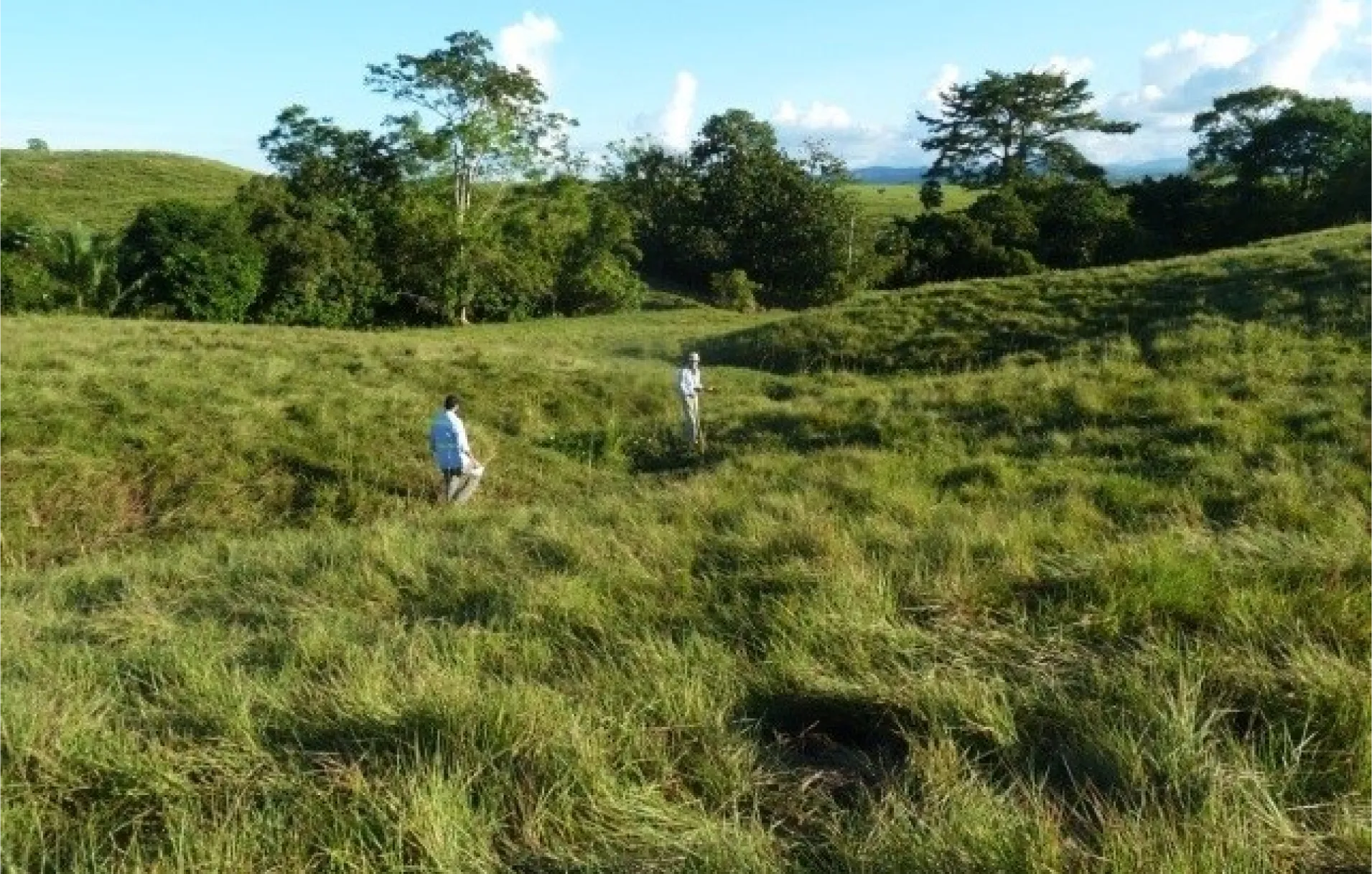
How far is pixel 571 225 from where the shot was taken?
4638 centimetres

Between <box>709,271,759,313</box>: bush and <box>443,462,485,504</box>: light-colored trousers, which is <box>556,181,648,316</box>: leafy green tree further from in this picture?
<box>443,462,485,504</box>: light-colored trousers

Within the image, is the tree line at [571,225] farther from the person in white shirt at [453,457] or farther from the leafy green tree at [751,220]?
the person in white shirt at [453,457]

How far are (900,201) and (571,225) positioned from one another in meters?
37.9

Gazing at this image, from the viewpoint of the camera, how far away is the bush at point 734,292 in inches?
1973

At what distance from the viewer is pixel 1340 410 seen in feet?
35.9

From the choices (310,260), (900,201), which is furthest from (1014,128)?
(310,260)

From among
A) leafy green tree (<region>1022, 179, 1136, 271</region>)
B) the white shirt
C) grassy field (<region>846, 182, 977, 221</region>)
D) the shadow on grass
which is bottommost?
the white shirt

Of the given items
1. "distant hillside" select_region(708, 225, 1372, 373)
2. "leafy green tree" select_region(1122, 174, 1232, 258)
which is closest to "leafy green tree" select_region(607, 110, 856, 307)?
"leafy green tree" select_region(1122, 174, 1232, 258)

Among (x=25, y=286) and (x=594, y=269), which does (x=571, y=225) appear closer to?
(x=594, y=269)

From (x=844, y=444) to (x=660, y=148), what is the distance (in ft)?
180

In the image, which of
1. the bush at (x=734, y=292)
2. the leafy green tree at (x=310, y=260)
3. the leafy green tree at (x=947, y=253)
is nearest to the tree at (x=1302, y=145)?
the leafy green tree at (x=947, y=253)

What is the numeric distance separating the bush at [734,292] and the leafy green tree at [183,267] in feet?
73.6

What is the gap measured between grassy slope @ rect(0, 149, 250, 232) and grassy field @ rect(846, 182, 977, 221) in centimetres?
3832

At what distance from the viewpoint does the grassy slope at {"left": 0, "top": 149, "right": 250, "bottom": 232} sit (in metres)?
45.6
